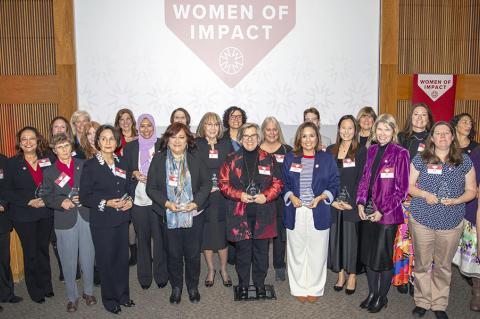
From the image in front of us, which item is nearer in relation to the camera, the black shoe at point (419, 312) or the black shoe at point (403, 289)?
the black shoe at point (419, 312)

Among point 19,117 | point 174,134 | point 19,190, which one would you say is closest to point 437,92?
point 174,134

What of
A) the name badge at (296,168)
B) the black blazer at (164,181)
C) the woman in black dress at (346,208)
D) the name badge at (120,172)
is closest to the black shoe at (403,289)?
the woman in black dress at (346,208)

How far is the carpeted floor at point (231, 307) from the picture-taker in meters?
3.45

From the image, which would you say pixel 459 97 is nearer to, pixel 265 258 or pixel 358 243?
pixel 358 243

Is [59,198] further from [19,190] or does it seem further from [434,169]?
[434,169]

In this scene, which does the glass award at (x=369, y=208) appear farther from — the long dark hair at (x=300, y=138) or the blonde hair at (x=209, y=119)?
the blonde hair at (x=209, y=119)

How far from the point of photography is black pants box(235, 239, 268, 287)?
144 inches

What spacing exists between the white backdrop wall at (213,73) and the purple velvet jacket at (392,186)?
114 inches

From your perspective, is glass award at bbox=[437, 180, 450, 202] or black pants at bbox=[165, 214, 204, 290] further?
black pants at bbox=[165, 214, 204, 290]

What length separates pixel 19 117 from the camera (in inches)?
233

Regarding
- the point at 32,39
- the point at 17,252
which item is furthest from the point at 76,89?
the point at 17,252

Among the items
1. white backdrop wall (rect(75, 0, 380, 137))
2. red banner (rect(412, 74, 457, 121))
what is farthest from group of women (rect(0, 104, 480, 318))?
red banner (rect(412, 74, 457, 121))

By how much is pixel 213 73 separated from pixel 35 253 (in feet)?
11.1

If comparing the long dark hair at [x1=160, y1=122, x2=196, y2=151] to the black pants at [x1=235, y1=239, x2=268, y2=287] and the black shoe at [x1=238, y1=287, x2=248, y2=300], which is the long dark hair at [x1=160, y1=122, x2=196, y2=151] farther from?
the black shoe at [x1=238, y1=287, x2=248, y2=300]
